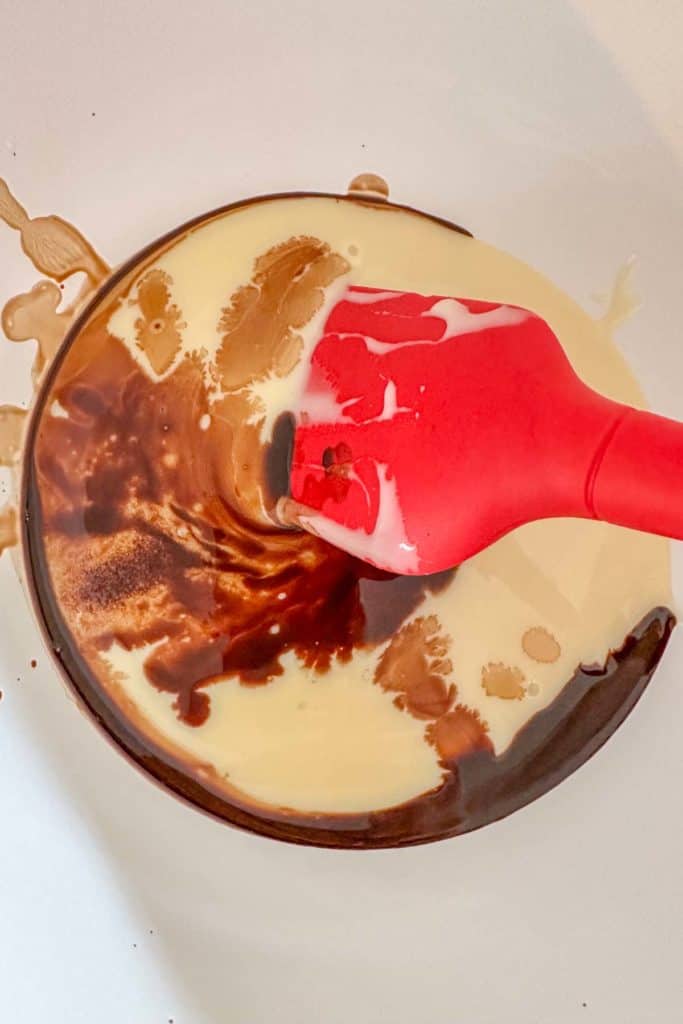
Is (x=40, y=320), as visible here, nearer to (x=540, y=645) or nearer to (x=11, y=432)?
(x=11, y=432)

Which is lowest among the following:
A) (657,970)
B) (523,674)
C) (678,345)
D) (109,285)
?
(657,970)

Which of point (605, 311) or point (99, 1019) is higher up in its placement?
point (605, 311)

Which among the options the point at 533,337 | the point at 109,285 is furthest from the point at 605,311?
the point at 109,285

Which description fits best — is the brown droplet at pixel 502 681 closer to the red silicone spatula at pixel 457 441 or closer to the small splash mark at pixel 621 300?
the red silicone spatula at pixel 457 441

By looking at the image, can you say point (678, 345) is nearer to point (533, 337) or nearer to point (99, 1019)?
point (533, 337)

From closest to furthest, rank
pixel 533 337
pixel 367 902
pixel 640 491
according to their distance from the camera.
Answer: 1. pixel 640 491
2. pixel 533 337
3. pixel 367 902

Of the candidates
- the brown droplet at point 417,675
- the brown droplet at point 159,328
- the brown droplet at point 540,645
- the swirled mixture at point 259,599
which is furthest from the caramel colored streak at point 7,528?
the brown droplet at point 540,645
